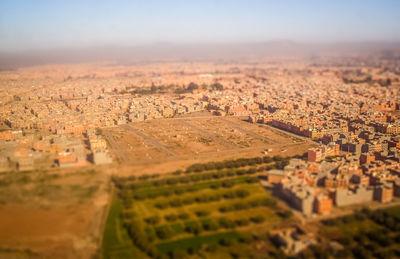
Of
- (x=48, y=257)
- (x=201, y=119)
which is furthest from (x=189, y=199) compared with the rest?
(x=201, y=119)

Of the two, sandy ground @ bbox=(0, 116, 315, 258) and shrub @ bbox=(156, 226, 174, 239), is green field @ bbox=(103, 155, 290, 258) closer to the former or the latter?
shrub @ bbox=(156, 226, 174, 239)

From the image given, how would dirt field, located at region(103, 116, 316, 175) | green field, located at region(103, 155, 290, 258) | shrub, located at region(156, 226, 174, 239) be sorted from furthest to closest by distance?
dirt field, located at region(103, 116, 316, 175)
shrub, located at region(156, 226, 174, 239)
green field, located at region(103, 155, 290, 258)

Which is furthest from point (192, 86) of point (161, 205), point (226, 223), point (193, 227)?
point (193, 227)

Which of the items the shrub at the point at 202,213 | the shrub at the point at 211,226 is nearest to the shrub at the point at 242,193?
the shrub at the point at 202,213

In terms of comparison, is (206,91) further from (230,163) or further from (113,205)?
(113,205)

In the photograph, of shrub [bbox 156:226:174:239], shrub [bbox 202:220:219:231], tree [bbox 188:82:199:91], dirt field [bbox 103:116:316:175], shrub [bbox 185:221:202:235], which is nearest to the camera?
shrub [bbox 156:226:174:239]

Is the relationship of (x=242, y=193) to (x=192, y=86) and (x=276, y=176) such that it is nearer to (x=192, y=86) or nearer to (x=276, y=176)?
(x=276, y=176)

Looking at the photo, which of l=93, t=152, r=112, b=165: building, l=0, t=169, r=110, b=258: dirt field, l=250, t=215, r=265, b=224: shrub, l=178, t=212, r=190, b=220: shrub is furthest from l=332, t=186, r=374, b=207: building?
l=93, t=152, r=112, b=165: building
